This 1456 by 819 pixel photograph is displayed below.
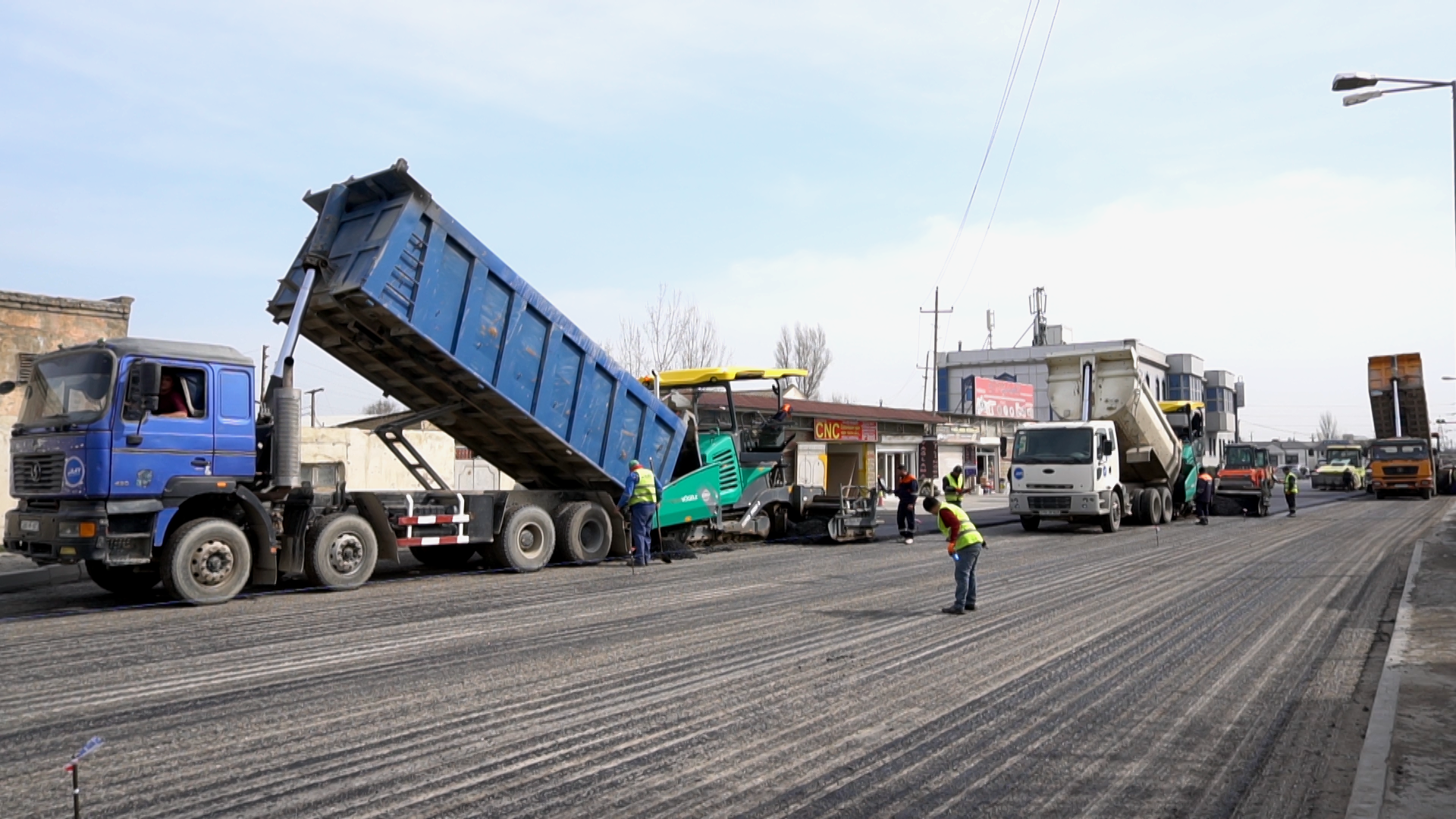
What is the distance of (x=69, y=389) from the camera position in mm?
10094

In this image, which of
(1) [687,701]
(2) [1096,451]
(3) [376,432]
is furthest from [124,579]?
(2) [1096,451]

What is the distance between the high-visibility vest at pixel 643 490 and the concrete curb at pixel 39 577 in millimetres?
6849

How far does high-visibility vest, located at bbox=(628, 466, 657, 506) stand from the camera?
46.6 feet

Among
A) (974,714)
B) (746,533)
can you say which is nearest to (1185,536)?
(746,533)

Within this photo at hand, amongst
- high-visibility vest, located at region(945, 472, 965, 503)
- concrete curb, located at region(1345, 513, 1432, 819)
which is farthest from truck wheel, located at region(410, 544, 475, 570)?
concrete curb, located at region(1345, 513, 1432, 819)

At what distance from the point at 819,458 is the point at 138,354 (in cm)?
2446

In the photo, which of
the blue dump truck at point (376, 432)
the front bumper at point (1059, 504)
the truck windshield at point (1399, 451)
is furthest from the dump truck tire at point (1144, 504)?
the truck windshield at point (1399, 451)

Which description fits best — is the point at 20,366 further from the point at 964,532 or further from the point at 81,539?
the point at 964,532

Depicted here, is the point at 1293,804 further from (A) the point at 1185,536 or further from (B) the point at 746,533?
(A) the point at 1185,536

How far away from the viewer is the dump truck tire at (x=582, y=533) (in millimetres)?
14148

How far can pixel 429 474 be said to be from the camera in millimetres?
13672

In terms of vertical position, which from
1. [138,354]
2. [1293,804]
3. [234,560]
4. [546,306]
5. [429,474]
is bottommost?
[1293,804]

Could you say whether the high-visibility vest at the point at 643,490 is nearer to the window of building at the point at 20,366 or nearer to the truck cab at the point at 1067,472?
the truck cab at the point at 1067,472

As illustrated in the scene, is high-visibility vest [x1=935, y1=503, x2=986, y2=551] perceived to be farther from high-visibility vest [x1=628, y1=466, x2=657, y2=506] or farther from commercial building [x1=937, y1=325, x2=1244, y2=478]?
commercial building [x1=937, y1=325, x2=1244, y2=478]
